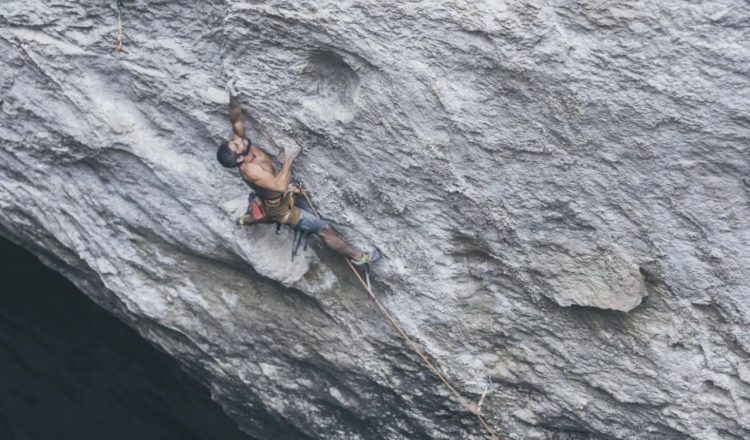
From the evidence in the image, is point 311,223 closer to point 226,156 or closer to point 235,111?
point 226,156

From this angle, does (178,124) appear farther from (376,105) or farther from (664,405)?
(664,405)

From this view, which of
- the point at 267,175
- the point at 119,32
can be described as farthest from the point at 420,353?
the point at 119,32

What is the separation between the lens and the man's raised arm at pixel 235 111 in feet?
20.2

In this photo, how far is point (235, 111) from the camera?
244 inches

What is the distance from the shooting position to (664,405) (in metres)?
6.42

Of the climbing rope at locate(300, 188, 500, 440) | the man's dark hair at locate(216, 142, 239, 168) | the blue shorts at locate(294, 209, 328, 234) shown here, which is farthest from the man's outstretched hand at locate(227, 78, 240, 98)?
the blue shorts at locate(294, 209, 328, 234)

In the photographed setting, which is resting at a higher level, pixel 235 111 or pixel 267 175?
pixel 235 111

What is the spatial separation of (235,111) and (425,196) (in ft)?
4.75

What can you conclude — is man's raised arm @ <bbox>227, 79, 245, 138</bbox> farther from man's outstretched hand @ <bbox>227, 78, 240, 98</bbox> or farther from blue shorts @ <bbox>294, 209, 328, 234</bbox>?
blue shorts @ <bbox>294, 209, 328, 234</bbox>

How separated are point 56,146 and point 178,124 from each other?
3.64ft

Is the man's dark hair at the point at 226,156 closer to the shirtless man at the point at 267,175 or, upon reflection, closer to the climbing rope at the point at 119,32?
the shirtless man at the point at 267,175

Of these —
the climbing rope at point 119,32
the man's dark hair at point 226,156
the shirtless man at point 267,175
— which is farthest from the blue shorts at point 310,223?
the climbing rope at point 119,32

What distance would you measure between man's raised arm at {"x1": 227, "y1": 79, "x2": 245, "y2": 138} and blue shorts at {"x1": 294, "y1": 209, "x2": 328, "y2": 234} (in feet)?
2.45

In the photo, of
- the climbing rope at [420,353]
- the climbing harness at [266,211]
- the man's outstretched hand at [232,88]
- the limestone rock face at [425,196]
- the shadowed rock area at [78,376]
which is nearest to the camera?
the limestone rock face at [425,196]
